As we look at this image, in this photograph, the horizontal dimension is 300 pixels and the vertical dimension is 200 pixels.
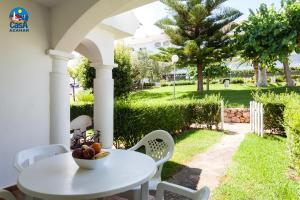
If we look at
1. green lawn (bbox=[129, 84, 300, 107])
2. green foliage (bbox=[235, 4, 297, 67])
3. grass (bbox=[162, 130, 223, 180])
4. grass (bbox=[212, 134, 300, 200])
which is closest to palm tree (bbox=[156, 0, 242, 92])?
green foliage (bbox=[235, 4, 297, 67])

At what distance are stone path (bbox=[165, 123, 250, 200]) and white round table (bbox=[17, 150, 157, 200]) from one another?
4.38 ft

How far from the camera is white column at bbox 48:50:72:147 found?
3.77 metres

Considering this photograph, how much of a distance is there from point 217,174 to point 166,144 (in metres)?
1.56

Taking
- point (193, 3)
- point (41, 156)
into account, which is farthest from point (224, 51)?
point (41, 156)

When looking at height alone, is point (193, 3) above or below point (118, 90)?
above

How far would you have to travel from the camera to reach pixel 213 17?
14422mm

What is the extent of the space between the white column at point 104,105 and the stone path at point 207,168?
1.99m

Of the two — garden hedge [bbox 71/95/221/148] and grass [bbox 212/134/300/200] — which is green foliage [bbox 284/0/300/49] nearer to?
garden hedge [bbox 71/95/221/148]

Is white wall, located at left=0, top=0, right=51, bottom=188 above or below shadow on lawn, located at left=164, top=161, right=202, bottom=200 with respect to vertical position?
above

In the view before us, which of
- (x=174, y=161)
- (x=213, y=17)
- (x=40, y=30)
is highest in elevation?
(x=213, y=17)

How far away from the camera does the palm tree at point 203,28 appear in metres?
14.0

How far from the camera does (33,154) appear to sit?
7.72 feet

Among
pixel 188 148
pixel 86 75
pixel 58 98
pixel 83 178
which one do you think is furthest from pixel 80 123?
pixel 83 178

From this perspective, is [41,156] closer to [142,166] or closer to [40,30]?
[142,166]
